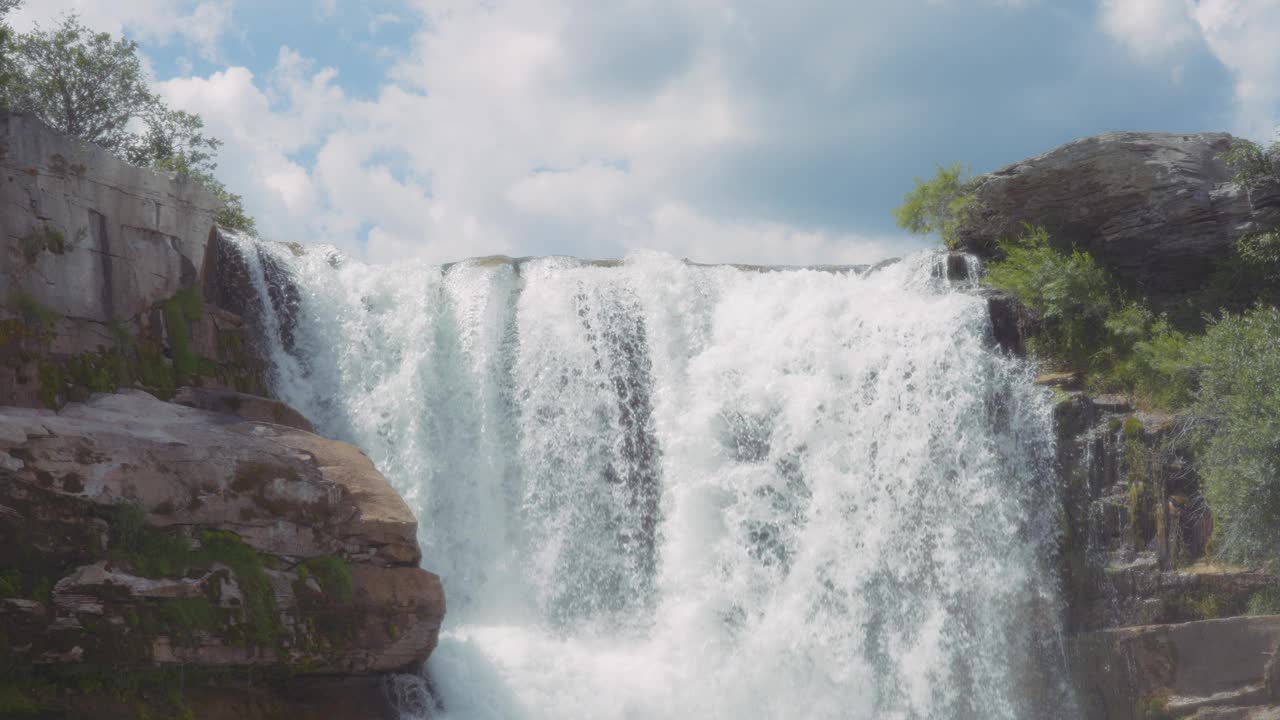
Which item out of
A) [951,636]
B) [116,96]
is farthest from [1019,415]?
[116,96]

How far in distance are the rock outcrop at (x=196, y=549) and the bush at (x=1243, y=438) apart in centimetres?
1045

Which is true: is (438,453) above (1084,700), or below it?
above

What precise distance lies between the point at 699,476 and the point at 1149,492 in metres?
6.40

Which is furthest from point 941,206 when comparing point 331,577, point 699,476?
point 331,577

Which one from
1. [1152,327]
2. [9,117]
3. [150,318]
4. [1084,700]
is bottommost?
[1084,700]

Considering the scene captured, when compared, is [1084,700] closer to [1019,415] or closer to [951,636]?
[951,636]

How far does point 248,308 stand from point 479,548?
18.2 feet

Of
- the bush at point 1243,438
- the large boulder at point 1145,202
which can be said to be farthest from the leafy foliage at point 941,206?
the bush at point 1243,438

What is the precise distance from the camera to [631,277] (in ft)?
62.0

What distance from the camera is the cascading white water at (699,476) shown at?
1467 cm

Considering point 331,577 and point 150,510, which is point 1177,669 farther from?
point 150,510

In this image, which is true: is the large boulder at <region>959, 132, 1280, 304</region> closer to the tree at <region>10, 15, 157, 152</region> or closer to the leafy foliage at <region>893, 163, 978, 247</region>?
the leafy foliage at <region>893, 163, 978, 247</region>

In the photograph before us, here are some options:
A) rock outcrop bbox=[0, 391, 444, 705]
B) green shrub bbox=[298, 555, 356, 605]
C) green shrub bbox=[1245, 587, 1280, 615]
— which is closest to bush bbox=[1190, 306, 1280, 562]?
green shrub bbox=[1245, 587, 1280, 615]

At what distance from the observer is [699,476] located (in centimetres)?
1645
